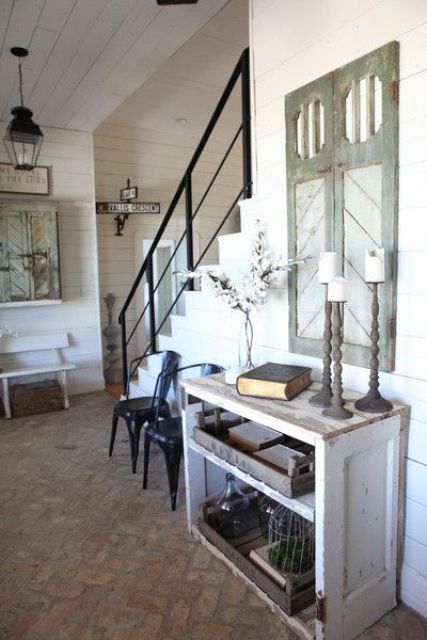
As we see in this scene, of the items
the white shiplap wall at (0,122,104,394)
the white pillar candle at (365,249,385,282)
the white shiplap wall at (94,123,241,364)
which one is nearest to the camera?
the white pillar candle at (365,249,385,282)

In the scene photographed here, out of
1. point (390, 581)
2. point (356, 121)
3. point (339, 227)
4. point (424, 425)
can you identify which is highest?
point (356, 121)

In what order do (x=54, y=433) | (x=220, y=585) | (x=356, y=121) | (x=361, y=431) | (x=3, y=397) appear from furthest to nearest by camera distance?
(x=3, y=397) < (x=54, y=433) < (x=220, y=585) < (x=356, y=121) < (x=361, y=431)

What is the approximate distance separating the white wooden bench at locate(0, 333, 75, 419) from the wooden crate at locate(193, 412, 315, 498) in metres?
2.92

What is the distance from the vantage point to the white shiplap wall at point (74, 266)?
4.92 meters

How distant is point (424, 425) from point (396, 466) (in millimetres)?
199

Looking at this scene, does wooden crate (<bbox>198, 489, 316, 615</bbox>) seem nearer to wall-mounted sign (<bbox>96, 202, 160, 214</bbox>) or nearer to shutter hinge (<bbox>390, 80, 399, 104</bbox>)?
shutter hinge (<bbox>390, 80, 399, 104</bbox>)

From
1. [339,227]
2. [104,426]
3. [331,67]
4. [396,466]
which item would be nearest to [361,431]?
[396,466]

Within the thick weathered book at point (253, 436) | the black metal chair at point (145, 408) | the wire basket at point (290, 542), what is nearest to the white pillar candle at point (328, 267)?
the thick weathered book at point (253, 436)

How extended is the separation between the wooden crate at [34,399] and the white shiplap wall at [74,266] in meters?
0.56

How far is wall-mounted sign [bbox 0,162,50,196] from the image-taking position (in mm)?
4688

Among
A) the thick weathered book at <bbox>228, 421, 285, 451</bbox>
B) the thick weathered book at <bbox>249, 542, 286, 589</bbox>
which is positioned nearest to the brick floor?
the thick weathered book at <bbox>249, 542, 286, 589</bbox>

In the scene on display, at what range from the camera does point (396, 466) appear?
1793mm

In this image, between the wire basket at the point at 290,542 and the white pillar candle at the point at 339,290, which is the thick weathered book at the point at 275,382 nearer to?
the white pillar candle at the point at 339,290

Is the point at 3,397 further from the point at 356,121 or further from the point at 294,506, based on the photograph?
the point at 356,121
